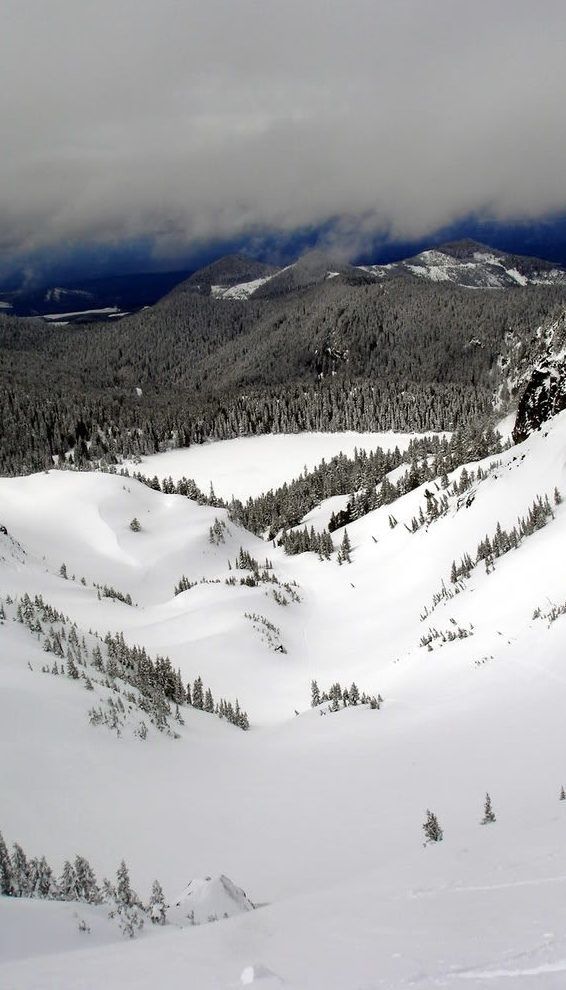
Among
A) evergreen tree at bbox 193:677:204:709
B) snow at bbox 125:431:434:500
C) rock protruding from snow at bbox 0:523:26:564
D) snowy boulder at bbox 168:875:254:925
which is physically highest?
snow at bbox 125:431:434:500

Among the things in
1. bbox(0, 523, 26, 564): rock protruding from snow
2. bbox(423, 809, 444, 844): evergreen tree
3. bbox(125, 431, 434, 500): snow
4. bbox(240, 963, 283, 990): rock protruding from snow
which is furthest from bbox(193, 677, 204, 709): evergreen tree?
bbox(125, 431, 434, 500): snow

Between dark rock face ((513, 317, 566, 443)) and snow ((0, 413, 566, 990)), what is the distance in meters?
34.0

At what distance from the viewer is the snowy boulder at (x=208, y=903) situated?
6.71 metres

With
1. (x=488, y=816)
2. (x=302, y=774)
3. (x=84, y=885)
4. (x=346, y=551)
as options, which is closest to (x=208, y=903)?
(x=84, y=885)

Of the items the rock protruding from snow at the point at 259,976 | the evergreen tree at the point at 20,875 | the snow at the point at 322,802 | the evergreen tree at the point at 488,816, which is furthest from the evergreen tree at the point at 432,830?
the evergreen tree at the point at 20,875

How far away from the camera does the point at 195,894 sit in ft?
23.3

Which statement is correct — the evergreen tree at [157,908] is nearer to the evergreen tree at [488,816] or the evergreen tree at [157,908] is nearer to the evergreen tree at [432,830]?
the evergreen tree at [432,830]

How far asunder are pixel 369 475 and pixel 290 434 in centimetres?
10141

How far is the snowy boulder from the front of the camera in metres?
6.71

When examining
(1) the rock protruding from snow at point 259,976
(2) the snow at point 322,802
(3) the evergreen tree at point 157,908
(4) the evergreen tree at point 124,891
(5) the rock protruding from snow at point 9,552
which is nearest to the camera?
(1) the rock protruding from snow at point 259,976

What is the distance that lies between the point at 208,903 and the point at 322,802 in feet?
16.0

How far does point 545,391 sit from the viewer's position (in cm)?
6006

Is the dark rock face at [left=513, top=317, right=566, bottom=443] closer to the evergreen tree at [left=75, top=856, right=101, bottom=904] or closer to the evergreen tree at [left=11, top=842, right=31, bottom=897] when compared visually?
the evergreen tree at [left=75, top=856, right=101, bottom=904]

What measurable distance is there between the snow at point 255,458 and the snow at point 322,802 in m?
106
